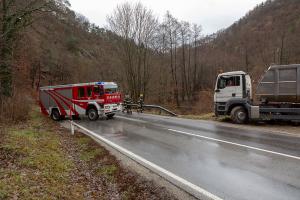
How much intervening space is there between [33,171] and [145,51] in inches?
1215

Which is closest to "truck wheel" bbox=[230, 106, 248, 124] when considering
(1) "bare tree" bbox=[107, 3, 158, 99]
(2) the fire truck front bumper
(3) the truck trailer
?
(3) the truck trailer

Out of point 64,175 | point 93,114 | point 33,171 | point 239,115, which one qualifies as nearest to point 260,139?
point 239,115

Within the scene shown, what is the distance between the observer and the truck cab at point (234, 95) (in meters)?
16.1

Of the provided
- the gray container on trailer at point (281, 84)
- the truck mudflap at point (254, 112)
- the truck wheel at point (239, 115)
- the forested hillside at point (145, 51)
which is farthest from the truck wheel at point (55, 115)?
the gray container on trailer at point (281, 84)

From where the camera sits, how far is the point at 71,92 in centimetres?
2045

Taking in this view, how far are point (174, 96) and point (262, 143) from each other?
1449 inches

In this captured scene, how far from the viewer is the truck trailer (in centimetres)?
1485

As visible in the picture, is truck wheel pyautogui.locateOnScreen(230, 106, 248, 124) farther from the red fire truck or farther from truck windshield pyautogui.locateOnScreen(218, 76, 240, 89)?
the red fire truck

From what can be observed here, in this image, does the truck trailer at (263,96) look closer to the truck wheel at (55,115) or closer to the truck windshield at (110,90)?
the truck windshield at (110,90)

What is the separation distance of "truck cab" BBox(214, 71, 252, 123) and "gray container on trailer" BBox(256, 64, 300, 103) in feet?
2.85

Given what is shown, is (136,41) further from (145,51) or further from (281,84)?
(281,84)

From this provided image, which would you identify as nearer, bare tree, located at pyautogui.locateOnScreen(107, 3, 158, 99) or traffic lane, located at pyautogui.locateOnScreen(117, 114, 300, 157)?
traffic lane, located at pyautogui.locateOnScreen(117, 114, 300, 157)

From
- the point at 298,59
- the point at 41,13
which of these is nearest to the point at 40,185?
the point at 41,13

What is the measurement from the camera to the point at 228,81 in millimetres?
16703
